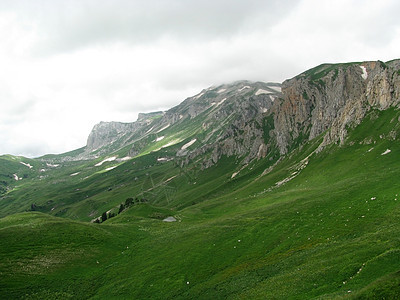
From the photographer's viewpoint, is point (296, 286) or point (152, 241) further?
point (152, 241)

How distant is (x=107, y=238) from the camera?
66.8 meters

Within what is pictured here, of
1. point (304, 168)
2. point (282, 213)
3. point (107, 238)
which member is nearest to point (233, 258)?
point (282, 213)

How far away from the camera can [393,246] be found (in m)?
31.9

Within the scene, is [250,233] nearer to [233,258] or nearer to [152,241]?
[233,258]

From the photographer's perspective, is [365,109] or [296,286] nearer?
[296,286]

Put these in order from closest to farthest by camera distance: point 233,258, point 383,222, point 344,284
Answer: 1. point 344,284
2. point 383,222
3. point 233,258

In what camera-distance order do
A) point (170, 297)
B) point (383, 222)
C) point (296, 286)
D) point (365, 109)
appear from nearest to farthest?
point (296, 286) → point (170, 297) → point (383, 222) → point (365, 109)

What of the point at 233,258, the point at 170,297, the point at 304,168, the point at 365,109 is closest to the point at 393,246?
the point at 233,258

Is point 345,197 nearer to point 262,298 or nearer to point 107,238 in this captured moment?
point 262,298

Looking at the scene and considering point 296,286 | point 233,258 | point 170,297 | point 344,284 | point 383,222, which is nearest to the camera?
point 344,284

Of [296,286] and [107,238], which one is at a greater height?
[107,238]

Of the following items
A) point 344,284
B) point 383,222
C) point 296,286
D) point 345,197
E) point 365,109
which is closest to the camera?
point 344,284

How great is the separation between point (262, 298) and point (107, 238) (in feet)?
152

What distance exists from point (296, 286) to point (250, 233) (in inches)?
1109
